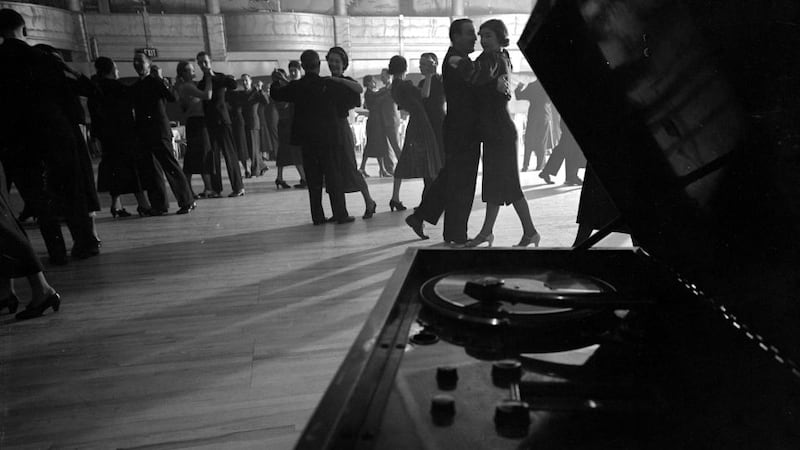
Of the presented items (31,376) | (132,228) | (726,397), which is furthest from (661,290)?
(132,228)

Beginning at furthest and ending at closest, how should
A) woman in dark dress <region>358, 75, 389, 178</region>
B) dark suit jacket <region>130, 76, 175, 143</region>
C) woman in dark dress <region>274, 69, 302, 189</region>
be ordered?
woman in dark dress <region>358, 75, 389, 178</region>
woman in dark dress <region>274, 69, 302, 189</region>
dark suit jacket <region>130, 76, 175, 143</region>

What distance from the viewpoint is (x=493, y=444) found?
0.44 m

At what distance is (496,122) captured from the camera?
2.95 metres

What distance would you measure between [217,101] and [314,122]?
5.65ft

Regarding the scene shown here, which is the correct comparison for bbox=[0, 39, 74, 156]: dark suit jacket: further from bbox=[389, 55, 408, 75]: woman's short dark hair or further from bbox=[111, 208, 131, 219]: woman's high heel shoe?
bbox=[389, 55, 408, 75]: woman's short dark hair

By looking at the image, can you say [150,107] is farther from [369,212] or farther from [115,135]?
[369,212]

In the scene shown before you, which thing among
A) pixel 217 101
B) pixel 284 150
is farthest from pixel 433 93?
pixel 284 150

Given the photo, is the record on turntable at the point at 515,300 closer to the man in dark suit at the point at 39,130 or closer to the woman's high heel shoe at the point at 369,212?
the man in dark suit at the point at 39,130

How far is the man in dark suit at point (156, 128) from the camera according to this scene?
4.33m

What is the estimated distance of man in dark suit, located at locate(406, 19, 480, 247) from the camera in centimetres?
292

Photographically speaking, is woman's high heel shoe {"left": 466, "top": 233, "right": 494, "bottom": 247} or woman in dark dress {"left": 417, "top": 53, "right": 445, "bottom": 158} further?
woman in dark dress {"left": 417, "top": 53, "right": 445, "bottom": 158}

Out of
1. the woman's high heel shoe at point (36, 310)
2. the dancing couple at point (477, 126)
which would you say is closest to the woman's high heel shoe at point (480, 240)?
the dancing couple at point (477, 126)

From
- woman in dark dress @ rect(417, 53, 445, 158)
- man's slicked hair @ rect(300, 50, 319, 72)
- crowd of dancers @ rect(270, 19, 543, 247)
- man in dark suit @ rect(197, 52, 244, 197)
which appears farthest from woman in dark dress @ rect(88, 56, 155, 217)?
woman in dark dress @ rect(417, 53, 445, 158)

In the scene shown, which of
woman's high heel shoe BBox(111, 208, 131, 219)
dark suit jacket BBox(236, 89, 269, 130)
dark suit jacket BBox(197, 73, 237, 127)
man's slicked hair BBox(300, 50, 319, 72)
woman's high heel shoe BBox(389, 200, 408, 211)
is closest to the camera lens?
man's slicked hair BBox(300, 50, 319, 72)
